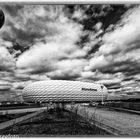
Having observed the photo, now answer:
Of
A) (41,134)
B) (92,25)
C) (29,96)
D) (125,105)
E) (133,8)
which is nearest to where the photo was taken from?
(41,134)

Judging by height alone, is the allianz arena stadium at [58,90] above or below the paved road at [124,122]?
above

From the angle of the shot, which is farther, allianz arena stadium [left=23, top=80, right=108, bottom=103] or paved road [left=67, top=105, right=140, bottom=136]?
allianz arena stadium [left=23, top=80, right=108, bottom=103]

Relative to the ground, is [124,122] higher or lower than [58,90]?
lower

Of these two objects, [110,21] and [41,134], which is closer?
[41,134]

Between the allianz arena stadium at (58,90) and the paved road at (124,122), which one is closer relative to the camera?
the paved road at (124,122)

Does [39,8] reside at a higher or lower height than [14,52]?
higher

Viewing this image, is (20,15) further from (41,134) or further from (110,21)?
(41,134)

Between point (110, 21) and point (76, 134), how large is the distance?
16.7ft

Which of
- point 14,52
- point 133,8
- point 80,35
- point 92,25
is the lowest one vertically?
point 14,52

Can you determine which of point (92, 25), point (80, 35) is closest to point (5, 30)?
point (80, 35)

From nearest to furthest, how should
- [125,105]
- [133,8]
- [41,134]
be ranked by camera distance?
[41,134]
[133,8]
[125,105]

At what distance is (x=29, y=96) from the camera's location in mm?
53094

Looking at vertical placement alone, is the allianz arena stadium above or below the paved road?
above

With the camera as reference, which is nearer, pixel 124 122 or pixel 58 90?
pixel 124 122
